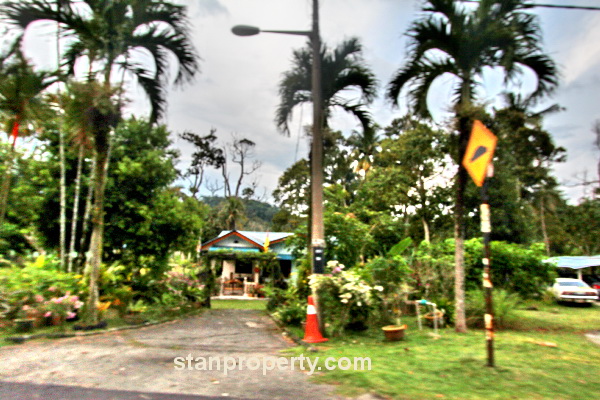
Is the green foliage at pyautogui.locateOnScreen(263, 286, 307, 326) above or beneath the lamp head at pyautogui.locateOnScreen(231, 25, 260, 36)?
beneath

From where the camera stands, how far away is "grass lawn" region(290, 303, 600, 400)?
4367 mm

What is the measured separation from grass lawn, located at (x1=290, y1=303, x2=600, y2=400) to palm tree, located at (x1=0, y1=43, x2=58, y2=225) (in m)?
7.81

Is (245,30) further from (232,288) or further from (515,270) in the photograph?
(232,288)

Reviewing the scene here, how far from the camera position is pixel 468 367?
5.38 m

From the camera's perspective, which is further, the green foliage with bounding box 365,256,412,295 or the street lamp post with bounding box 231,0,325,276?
the green foliage with bounding box 365,256,412,295

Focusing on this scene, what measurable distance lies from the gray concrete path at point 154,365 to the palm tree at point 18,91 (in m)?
4.24

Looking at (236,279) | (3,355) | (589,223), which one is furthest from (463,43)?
(589,223)

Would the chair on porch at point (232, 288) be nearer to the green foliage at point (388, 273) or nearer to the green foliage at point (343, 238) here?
the green foliage at point (343, 238)

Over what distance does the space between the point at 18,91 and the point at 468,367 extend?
10.2m

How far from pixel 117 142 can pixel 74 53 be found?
432cm

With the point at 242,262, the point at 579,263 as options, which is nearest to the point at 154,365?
the point at 242,262

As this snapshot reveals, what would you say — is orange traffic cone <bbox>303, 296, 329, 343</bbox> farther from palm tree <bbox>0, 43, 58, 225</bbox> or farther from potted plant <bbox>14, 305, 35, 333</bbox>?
palm tree <bbox>0, 43, 58, 225</bbox>

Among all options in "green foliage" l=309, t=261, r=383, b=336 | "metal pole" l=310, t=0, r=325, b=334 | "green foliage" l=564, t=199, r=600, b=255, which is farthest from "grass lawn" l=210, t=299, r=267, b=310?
"green foliage" l=564, t=199, r=600, b=255

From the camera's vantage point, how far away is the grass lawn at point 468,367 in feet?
14.3
